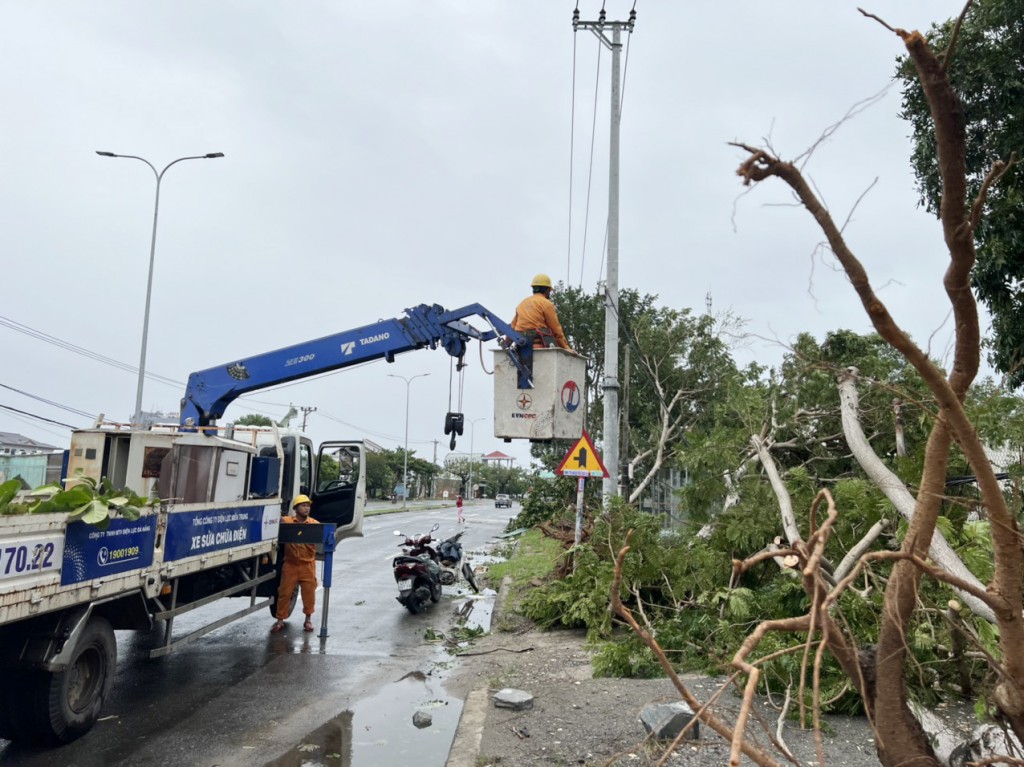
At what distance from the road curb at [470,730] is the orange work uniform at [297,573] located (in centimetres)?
353

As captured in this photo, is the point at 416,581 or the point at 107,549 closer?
the point at 107,549

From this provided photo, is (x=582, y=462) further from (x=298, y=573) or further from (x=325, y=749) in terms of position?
(x=325, y=749)

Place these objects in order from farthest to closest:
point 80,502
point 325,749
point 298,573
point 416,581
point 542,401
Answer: point 416,581
point 298,573
point 542,401
point 325,749
point 80,502

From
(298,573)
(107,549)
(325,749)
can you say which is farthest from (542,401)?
(298,573)

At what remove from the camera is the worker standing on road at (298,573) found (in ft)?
32.4

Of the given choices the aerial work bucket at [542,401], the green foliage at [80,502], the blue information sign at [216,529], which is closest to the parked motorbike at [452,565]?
the blue information sign at [216,529]

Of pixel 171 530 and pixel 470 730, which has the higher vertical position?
pixel 171 530

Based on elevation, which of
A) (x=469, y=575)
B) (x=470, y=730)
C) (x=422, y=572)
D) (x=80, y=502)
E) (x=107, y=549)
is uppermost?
(x=80, y=502)

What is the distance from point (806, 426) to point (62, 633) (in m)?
8.74

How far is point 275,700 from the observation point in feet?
22.4

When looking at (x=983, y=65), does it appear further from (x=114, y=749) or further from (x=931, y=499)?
(x=114, y=749)

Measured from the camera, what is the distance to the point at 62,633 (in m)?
5.42

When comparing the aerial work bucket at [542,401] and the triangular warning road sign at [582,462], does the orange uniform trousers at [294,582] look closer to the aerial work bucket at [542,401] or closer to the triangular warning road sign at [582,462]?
the triangular warning road sign at [582,462]

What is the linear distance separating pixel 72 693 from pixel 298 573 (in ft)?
13.9
